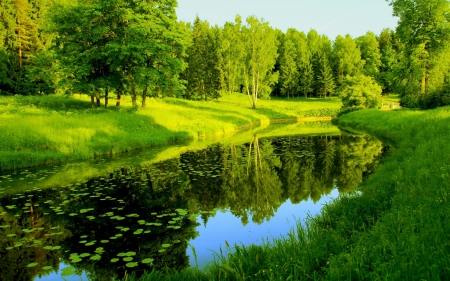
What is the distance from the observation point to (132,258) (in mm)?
6016

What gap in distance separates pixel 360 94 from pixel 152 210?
143ft

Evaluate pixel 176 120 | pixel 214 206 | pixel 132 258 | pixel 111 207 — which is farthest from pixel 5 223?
pixel 176 120

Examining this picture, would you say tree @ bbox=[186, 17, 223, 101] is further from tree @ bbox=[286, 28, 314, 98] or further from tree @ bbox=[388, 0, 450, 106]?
tree @ bbox=[388, 0, 450, 106]

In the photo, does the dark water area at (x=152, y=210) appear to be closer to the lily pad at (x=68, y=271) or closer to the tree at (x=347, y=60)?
the lily pad at (x=68, y=271)

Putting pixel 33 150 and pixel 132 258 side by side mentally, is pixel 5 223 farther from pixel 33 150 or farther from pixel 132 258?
pixel 33 150

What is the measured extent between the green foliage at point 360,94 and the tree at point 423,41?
13.3 m

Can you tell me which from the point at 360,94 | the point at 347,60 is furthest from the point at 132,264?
the point at 347,60

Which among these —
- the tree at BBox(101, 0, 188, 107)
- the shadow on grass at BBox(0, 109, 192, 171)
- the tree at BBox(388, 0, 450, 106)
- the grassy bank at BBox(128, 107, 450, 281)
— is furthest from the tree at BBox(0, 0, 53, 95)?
the grassy bank at BBox(128, 107, 450, 281)

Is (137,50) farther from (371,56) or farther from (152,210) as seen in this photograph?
(371,56)

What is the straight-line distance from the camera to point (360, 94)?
45.8m

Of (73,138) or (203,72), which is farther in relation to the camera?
(203,72)

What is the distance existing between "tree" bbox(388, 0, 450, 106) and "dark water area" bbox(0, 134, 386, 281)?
19.4m

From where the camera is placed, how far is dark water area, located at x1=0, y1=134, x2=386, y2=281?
6.06 metres

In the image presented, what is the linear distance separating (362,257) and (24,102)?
34400 mm
